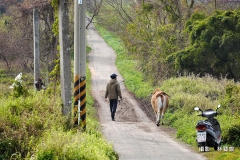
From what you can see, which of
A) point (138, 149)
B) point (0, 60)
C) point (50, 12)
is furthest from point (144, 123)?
point (0, 60)

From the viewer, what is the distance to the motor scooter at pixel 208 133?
13094mm

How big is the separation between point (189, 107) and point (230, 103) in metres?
2.27

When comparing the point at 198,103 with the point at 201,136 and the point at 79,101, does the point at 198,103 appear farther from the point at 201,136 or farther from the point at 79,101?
the point at 79,101

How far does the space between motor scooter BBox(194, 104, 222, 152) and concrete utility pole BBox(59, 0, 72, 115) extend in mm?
3517

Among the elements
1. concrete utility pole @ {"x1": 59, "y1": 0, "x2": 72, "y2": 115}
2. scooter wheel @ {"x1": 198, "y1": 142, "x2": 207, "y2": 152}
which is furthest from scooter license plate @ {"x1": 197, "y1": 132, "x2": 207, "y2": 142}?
concrete utility pole @ {"x1": 59, "y1": 0, "x2": 72, "y2": 115}

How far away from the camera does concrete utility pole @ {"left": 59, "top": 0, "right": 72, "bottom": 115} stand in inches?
550

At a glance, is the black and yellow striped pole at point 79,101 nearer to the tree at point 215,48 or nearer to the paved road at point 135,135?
the paved road at point 135,135

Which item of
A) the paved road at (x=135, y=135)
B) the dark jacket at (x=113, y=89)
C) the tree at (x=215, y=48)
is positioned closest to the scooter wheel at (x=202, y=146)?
the paved road at (x=135, y=135)

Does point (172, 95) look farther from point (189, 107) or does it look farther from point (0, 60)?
point (0, 60)

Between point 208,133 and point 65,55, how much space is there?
437 cm

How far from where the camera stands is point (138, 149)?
47.6 feet

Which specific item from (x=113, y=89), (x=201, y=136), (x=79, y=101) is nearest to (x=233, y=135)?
(x=201, y=136)

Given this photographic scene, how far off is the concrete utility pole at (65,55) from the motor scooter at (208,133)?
3.52 metres

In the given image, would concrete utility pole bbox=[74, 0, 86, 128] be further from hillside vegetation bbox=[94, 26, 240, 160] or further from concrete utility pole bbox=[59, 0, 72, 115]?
hillside vegetation bbox=[94, 26, 240, 160]
